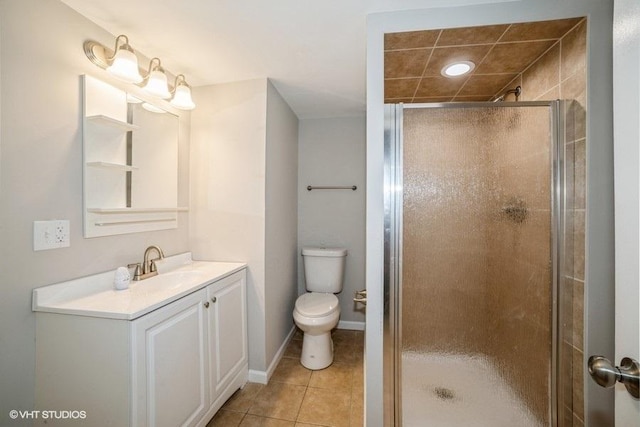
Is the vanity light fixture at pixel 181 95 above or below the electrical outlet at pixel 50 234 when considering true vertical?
above

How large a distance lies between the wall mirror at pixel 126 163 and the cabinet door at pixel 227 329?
0.62m

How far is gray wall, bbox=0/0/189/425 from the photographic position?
98cm

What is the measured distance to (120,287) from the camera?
130cm

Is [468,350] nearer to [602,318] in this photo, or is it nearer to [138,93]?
[602,318]

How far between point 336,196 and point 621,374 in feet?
7.55

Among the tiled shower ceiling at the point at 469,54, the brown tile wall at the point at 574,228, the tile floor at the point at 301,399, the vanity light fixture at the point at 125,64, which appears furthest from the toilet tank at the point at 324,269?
the vanity light fixture at the point at 125,64

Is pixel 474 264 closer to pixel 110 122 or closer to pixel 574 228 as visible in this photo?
pixel 574 228

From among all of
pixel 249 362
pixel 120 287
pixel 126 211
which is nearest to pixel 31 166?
pixel 126 211

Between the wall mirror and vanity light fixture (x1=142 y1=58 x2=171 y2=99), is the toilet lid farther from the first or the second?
vanity light fixture (x1=142 y1=58 x2=171 y2=99)

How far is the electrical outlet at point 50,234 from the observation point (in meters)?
1.06

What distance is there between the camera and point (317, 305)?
2070 millimetres

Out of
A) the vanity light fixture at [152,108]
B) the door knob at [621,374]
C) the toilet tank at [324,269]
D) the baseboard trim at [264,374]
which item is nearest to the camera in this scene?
the door knob at [621,374]

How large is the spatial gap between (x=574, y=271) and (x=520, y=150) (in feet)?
1.87

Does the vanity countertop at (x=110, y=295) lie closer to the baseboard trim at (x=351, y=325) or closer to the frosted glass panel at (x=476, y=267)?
the frosted glass panel at (x=476, y=267)
